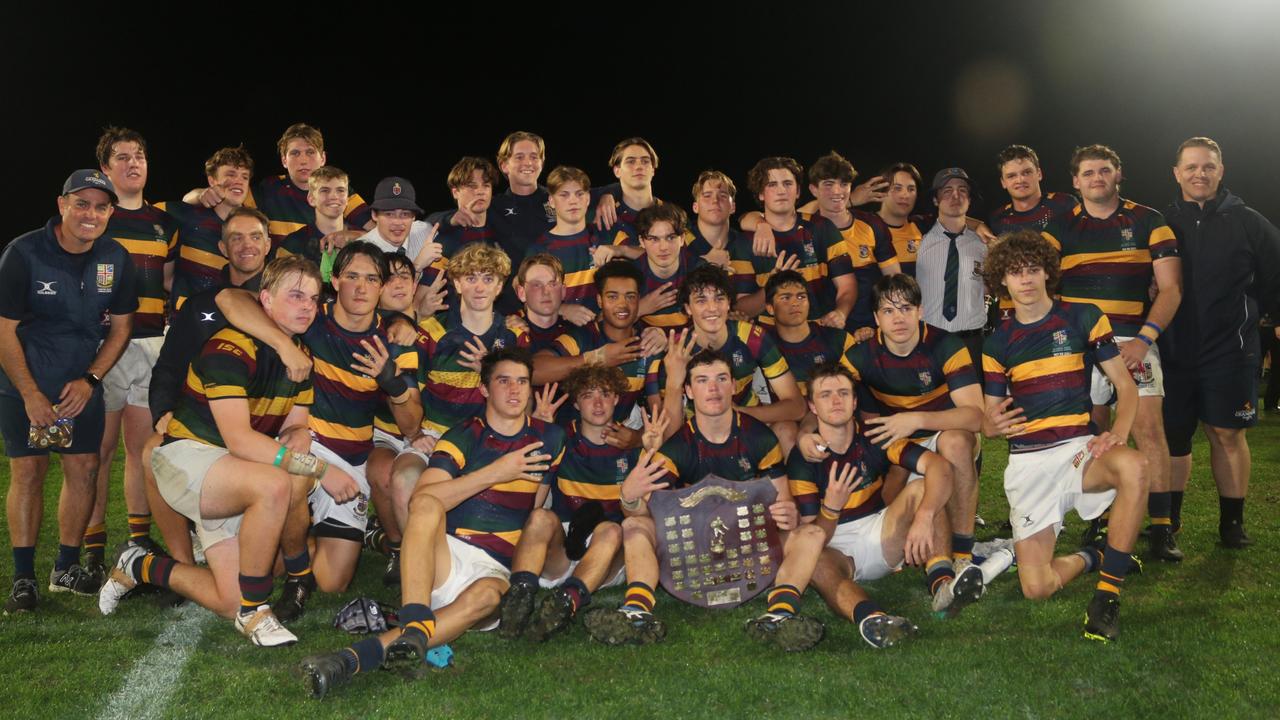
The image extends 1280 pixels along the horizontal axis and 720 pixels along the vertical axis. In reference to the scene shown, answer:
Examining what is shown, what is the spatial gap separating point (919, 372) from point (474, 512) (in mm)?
2379

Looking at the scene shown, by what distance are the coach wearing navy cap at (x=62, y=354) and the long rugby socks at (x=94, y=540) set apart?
0.27m

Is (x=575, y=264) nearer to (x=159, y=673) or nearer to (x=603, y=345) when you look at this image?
(x=603, y=345)

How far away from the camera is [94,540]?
5.22m

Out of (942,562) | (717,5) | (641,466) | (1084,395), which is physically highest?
(717,5)

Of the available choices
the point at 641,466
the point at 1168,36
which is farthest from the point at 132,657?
the point at 1168,36

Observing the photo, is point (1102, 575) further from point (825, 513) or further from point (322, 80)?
point (322, 80)

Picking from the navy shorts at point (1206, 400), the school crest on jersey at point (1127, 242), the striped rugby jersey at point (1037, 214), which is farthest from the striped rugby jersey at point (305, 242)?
the navy shorts at point (1206, 400)

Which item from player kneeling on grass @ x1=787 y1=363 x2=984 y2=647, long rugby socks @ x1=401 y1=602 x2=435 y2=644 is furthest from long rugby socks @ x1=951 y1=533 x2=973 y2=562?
long rugby socks @ x1=401 y1=602 x2=435 y2=644

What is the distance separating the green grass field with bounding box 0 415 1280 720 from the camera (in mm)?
3322

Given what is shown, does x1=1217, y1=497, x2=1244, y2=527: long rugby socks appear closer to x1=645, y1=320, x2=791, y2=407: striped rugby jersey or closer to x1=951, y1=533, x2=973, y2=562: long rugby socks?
x1=951, y1=533, x2=973, y2=562: long rugby socks

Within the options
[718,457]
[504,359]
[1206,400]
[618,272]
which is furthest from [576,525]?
[1206,400]

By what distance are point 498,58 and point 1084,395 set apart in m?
13.3

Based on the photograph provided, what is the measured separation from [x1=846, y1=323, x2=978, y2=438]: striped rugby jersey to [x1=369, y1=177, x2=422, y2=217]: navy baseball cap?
Result: 113 inches

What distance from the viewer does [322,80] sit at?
15523 millimetres
